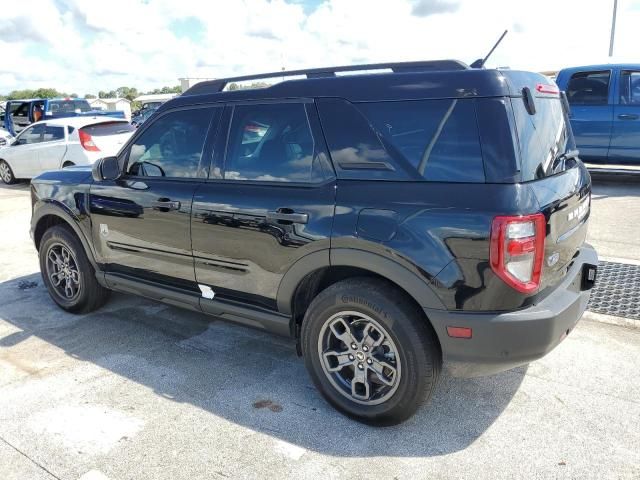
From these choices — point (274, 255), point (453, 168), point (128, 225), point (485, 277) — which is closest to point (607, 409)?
point (485, 277)

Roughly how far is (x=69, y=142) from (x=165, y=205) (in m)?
8.51

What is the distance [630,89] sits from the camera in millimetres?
8633

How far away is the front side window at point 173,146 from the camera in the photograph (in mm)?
3488

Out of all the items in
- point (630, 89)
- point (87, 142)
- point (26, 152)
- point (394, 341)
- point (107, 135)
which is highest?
point (630, 89)

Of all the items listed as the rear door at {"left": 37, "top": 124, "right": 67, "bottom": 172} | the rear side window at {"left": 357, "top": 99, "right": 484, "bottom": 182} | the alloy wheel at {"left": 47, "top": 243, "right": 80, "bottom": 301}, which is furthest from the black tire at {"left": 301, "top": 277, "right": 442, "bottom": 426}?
the rear door at {"left": 37, "top": 124, "right": 67, "bottom": 172}

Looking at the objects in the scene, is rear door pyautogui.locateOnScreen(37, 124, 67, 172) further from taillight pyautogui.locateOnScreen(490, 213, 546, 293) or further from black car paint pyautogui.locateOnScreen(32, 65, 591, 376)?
taillight pyautogui.locateOnScreen(490, 213, 546, 293)

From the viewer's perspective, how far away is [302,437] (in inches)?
110

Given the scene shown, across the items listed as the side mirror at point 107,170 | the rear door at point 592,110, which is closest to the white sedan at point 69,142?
the side mirror at point 107,170

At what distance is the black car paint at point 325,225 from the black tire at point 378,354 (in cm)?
14

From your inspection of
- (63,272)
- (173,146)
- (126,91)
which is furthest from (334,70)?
(126,91)

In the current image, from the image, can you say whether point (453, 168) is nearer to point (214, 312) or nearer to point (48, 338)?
point (214, 312)

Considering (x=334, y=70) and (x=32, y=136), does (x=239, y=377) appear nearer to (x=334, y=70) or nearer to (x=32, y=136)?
(x=334, y=70)

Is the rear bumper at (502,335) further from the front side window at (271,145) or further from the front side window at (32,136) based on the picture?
the front side window at (32,136)

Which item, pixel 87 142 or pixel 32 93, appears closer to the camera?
pixel 87 142
